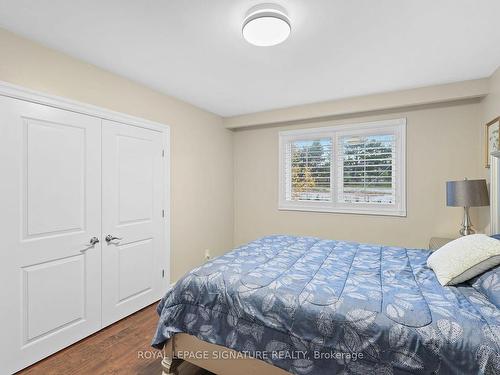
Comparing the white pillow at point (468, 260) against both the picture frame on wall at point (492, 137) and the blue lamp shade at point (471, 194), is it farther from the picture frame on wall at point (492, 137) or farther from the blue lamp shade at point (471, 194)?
the picture frame on wall at point (492, 137)

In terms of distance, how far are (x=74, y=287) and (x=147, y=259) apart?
813 mm

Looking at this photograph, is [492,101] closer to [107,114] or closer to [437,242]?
[437,242]

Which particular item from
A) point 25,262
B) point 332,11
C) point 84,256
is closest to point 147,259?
point 84,256

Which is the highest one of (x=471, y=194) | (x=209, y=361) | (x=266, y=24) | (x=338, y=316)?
(x=266, y=24)

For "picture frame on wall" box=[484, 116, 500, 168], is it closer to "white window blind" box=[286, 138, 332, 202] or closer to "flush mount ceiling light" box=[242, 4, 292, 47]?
"white window blind" box=[286, 138, 332, 202]

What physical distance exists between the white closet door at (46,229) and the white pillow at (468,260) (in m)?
2.88

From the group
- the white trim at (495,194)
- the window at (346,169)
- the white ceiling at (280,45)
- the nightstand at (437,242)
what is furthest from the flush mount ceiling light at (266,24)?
the nightstand at (437,242)

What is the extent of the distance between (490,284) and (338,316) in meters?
0.88

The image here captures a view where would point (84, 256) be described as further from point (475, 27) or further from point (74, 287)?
point (475, 27)

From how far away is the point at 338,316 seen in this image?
4.45ft

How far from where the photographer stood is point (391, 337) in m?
1.23

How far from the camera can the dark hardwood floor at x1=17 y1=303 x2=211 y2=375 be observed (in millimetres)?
1966

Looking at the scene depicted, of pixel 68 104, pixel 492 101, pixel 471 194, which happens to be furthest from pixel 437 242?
pixel 68 104

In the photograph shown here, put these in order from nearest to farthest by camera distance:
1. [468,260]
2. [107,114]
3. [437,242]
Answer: [468,260] < [107,114] < [437,242]
